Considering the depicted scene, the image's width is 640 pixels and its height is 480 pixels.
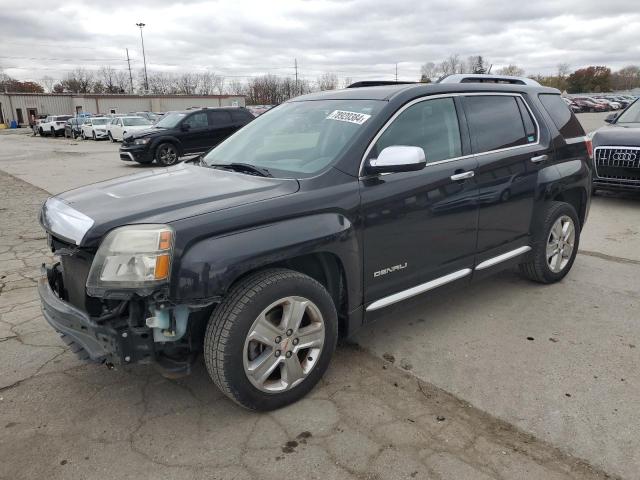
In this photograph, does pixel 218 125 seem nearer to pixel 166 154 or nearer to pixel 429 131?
pixel 166 154

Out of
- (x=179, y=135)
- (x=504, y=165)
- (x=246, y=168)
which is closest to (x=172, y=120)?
(x=179, y=135)

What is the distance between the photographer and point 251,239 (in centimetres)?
257

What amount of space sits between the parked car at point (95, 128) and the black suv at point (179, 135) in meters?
17.5

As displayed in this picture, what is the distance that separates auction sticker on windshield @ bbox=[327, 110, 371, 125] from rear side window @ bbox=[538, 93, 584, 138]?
2.12 metres

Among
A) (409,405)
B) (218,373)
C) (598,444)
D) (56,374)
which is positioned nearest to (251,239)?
(218,373)

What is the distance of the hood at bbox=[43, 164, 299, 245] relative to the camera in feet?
8.30

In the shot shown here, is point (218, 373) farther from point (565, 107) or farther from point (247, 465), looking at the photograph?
point (565, 107)

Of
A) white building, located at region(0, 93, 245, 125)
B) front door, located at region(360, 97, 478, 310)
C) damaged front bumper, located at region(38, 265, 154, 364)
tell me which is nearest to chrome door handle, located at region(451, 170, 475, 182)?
front door, located at region(360, 97, 478, 310)

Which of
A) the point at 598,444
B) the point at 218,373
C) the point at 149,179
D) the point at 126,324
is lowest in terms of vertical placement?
the point at 598,444

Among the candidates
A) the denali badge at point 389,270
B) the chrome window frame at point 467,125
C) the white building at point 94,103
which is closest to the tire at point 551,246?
the chrome window frame at point 467,125

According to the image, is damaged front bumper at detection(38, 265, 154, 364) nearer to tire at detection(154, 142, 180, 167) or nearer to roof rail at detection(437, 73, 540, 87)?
roof rail at detection(437, 73, 540, 87)

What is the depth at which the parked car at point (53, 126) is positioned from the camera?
39.6 metres

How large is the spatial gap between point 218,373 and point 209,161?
1794 mm

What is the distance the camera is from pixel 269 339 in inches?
106
